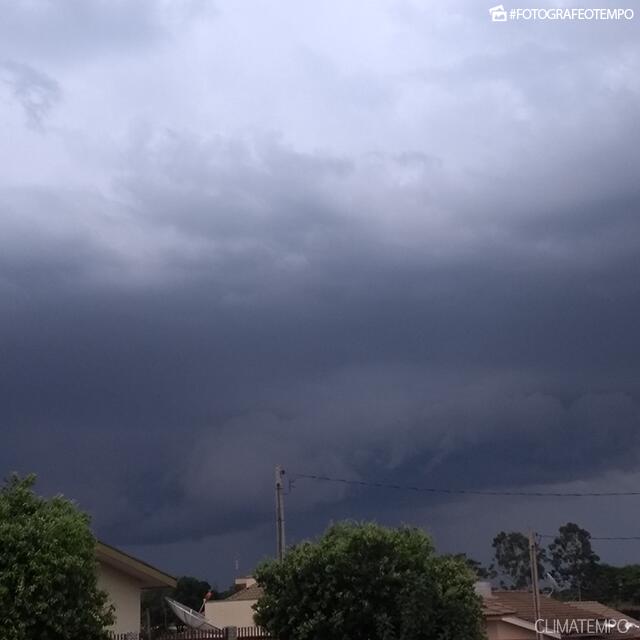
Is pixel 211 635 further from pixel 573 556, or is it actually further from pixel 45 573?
pixel 573 556

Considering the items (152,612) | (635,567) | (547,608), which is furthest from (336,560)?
(635,567)

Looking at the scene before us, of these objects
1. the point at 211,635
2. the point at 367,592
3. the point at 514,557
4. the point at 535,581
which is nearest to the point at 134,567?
the point at 211,635

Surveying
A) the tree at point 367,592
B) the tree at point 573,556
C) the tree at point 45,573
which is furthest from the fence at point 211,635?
the tree at point 573,556

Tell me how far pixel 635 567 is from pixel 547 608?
1904 inches

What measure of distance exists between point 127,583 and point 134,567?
1417 mm

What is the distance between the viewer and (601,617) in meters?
60.8

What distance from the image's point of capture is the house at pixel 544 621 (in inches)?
2037

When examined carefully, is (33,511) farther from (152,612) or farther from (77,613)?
(152,612)

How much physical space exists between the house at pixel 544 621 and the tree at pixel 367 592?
15.6m

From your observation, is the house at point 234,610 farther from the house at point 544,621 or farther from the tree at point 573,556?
the tree at point 573,556

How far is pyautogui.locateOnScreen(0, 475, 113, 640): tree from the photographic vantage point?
25484 millimetres

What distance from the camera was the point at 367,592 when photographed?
104ft

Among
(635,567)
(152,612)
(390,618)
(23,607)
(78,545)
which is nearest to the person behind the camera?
(23,607)

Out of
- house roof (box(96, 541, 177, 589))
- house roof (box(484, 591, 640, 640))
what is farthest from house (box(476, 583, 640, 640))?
house roof (box(96, 541, 177, 589))
